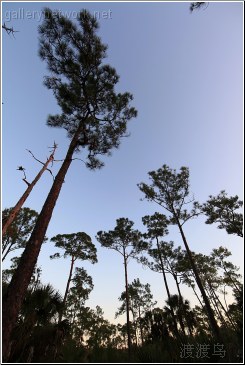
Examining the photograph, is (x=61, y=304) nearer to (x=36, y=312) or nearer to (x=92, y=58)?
(x=36, y=312)

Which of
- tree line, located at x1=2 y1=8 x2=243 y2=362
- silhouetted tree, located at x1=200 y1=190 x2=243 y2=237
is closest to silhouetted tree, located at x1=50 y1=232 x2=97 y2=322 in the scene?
tree line, located at x1=2 y1=8 x2=243 y2=362

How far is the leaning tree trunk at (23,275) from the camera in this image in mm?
4410

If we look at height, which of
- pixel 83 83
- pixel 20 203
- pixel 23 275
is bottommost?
pixel 23 275

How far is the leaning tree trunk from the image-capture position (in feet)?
14.5

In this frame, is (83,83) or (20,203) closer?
(20,203)

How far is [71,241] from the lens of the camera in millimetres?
24469

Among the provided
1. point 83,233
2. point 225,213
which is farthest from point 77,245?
point 225,213

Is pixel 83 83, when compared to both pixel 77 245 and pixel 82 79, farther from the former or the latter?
pixel 77 245

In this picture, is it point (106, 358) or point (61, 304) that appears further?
point (61, 304)

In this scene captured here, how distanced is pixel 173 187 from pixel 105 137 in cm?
957

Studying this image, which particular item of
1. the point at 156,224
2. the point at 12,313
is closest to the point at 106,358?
the point at 12,313

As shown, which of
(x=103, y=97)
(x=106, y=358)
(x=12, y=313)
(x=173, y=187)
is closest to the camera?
(x=12, y=313)

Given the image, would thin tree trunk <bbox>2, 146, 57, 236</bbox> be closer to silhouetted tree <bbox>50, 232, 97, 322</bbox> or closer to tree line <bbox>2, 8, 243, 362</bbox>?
tree line <bbox>2, 8, 243, 362</bbox>

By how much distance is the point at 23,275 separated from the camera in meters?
5.20
